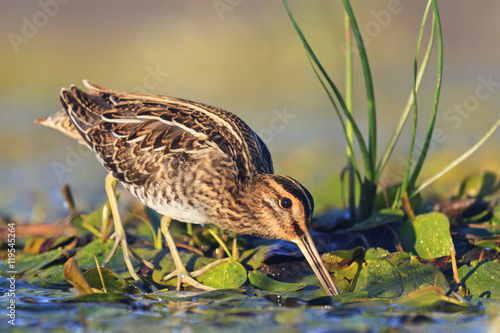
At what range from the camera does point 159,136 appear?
5.90 meters

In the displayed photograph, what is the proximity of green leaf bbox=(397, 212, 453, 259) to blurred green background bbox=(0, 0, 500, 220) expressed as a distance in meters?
2.43

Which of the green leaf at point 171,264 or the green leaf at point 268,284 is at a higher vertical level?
the green leaf at point 171,264

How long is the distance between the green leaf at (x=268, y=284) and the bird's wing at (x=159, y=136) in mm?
856

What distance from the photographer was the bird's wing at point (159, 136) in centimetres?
578

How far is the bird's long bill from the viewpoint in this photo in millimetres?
5095

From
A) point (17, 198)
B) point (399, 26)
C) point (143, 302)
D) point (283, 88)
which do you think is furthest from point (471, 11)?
point (143, 302)

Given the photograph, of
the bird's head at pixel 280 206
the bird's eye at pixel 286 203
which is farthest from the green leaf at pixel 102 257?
the bird's eye at pixel 286 203

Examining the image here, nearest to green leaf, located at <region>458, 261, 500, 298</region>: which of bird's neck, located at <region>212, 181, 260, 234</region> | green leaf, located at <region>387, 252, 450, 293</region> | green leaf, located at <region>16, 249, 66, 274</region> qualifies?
green leaf, located at <region>387, 252, 450, 293</region>

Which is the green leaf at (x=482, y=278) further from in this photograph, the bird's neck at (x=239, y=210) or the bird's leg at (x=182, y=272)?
the bird's leg at (x=182, y=272)

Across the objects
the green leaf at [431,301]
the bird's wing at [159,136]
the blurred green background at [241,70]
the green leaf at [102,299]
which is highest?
the blurred green background at [241,70]

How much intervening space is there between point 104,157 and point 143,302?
1757 mm

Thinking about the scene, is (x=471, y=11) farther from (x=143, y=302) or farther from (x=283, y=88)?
(x=143, y=302)

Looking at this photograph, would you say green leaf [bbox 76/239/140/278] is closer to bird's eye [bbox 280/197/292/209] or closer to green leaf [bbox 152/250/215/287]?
green leaf [bbox 152/250/215/287]

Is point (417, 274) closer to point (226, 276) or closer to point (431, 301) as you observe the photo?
point (431, 301)
